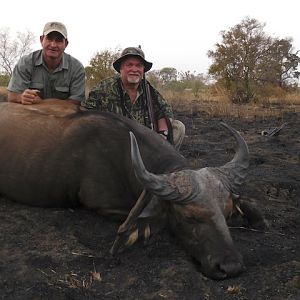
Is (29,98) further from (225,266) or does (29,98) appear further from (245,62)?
(245,62)

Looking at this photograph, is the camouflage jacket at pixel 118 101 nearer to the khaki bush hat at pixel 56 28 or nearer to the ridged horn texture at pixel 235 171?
the khaki bush hat at pixel 56 28

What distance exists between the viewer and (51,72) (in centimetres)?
566

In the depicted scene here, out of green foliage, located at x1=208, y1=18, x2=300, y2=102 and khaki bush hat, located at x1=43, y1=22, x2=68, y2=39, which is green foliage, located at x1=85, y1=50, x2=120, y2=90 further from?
khaki bush hat, located at x1=43, y1=22, x2=68, y2=39

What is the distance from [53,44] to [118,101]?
1021 millimetres

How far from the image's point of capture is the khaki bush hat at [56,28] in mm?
5367

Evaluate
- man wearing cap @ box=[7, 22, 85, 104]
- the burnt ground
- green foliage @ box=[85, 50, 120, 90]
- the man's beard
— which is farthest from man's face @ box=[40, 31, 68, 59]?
green foliage @ box=[85, 50, 120, 90]

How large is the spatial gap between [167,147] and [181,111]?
33.8 feet

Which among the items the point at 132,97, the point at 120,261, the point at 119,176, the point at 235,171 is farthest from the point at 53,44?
the point at 120,261

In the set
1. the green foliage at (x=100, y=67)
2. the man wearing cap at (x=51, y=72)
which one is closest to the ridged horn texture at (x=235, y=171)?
the man wearing cap at (x=51, y=72)

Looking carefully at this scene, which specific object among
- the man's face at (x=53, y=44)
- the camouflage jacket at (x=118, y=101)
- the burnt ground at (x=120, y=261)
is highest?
the man's face at (x=53, y=44)

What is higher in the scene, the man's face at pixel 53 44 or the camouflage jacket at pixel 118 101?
the man's face at pixel 53 44

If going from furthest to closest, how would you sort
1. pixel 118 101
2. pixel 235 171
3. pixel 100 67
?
1. pixel 100 67
2. pixel 118 101
3. pixel 235 171

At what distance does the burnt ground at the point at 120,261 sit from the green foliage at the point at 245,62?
595 inches

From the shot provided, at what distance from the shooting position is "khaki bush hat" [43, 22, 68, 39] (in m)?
5.37
